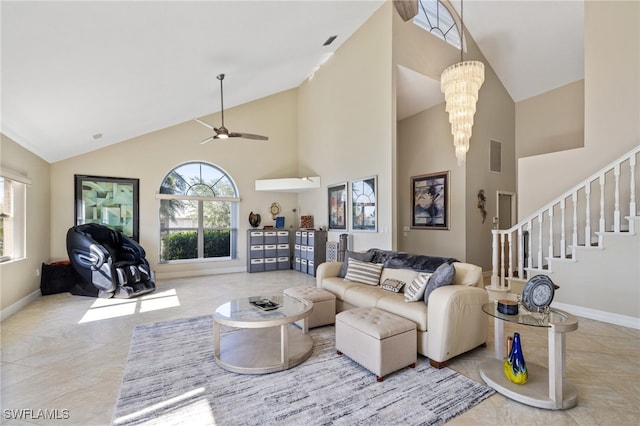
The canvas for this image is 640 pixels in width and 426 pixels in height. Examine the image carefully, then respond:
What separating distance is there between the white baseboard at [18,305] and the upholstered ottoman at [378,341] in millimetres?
4523

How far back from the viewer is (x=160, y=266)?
6770 mm

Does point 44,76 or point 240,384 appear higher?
point 44,76

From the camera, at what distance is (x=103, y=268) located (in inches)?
195

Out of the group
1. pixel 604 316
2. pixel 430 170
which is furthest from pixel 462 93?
pixel 604 316

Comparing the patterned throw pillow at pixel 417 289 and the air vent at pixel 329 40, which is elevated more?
the air vent at pixel 329 40

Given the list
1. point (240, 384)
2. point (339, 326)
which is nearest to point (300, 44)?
point (339, 326)

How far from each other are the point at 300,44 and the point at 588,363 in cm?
569

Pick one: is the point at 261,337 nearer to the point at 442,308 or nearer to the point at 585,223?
the point at 442,308

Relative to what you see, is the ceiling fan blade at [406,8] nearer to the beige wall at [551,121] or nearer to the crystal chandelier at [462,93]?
the crystal chandelier at [462,93]

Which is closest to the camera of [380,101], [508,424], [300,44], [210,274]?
[508,424]

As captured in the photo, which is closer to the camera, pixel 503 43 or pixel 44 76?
pixel 44 76

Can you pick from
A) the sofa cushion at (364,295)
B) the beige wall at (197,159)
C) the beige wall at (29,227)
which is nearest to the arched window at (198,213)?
the beige wall at (197,159)

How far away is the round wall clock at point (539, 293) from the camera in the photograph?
2246 millimetres

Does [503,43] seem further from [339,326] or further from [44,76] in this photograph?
[44,76]
